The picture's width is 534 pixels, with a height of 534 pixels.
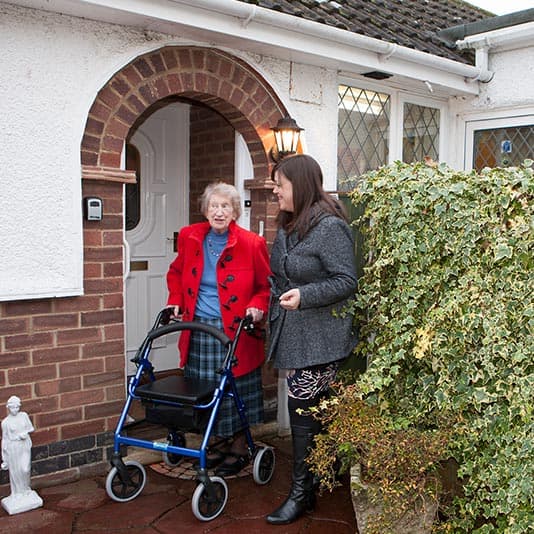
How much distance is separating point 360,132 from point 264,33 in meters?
1.76

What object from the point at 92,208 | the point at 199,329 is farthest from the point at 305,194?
the point at 92,208

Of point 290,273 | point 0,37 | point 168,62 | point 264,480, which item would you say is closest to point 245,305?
point 290,273

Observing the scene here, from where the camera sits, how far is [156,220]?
5973 millimetres

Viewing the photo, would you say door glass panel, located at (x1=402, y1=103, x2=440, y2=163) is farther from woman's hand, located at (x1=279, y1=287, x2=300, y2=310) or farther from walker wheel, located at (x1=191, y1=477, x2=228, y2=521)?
walker wheel, located at (x1=191, y1=477, x2=228, y2=521)

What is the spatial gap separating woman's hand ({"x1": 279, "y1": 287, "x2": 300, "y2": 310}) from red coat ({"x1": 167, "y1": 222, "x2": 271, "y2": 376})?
59 centimetres

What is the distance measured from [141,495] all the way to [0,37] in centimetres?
280

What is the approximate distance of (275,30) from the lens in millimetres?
4422

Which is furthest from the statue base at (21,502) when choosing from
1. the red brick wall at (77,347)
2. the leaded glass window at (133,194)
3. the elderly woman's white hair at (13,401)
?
the leaded glass window at (133,194)

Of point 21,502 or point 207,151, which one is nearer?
point 21,502

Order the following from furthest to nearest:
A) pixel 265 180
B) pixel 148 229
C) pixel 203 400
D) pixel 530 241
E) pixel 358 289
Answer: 1. pixel 148 229
2. pixel 265 180
3. pixel 358 289
4. pixel 203 400
5. pixel 530 241

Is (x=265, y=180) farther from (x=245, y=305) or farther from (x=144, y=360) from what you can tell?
(x=144, y=360)

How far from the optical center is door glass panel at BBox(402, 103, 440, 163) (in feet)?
20.5

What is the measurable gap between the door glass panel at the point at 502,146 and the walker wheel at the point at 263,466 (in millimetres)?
3803

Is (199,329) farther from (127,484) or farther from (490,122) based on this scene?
(490,122)
